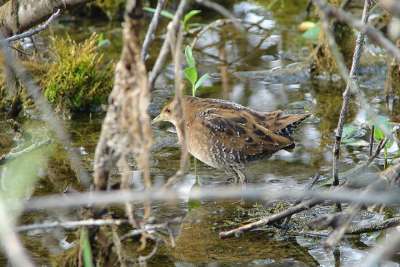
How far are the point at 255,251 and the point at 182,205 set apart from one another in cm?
80

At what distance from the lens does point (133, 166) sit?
5.94 metres

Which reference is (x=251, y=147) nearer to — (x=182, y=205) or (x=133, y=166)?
(x=182, y=205)

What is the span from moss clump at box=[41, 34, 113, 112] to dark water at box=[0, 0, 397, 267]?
6.5 inches

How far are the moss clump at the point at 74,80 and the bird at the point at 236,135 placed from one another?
1610 mm

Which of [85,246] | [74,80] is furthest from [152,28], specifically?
[74,80]

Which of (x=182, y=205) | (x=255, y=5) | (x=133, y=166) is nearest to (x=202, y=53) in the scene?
(x=255, y=5)

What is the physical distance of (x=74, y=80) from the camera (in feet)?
22.6

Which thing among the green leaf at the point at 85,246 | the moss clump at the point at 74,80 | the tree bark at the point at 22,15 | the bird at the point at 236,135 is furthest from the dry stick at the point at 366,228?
the moss clump at the point at 74,80

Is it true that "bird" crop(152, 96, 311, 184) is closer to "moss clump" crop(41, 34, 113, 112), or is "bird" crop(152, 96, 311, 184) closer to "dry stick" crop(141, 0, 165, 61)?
"moss clump" crop(41, 34, 113, 112)

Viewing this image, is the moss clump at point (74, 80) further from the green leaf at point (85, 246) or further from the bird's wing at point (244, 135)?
the green leaf at point (85, 246)

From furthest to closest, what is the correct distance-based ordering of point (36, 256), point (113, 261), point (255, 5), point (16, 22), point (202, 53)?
point (255, 5) → point (202, 53) → point (16, 22) → point (36, 256) → point (113, 261)

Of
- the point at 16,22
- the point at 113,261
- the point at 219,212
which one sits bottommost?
the point at 219,212

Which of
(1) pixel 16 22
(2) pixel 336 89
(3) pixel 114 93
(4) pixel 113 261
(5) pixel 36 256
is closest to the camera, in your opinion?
(3) pixel 114 93

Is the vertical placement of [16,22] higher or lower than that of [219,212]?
higher
